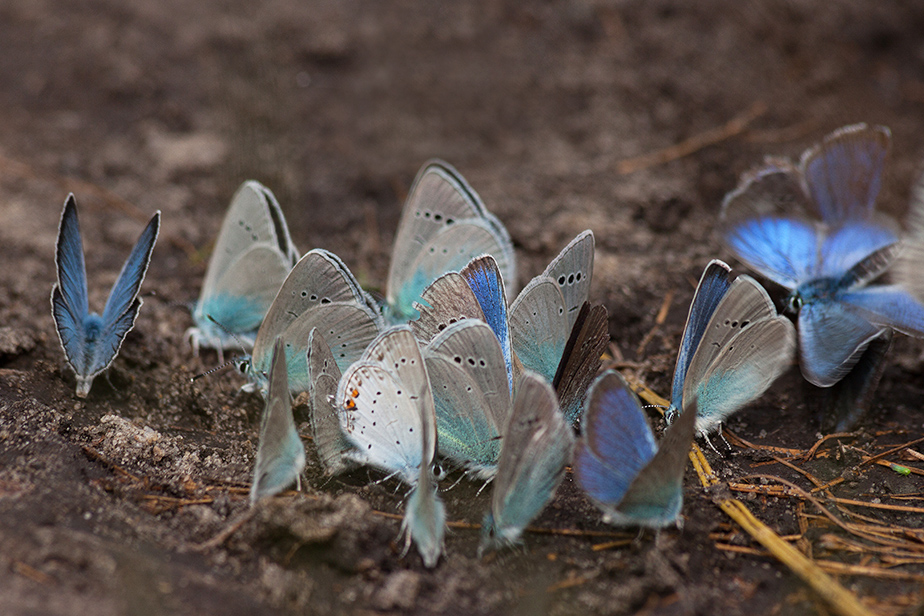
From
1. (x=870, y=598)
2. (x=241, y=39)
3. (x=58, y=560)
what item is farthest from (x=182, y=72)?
(x=870, y=598)

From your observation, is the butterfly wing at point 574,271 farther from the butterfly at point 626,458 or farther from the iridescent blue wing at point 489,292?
the butterfly at point 626,458

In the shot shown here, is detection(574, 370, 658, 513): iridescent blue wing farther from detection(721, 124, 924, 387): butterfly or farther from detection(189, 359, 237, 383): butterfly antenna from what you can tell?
detection(189, 359, 237, 383): butterfly antenna

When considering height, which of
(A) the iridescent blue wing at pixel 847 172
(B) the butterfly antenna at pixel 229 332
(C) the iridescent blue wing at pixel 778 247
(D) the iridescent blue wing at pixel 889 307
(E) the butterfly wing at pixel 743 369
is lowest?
(B) the butterfly antenna at pixel 229 332

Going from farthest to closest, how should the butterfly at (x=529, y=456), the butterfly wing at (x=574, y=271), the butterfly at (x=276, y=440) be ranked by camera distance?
1. the butterfly wing at (x=574, y=271)
2. the butterfly at (x=276, y=440)
3. the butterfly at (x=529, y=456)

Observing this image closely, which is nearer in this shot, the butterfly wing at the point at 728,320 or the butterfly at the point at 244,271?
the butterfly wing at the point at 728,320

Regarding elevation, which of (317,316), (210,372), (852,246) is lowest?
(210,372)

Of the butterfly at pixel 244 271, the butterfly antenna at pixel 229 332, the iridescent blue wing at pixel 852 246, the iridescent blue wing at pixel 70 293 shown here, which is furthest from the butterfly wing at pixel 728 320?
the iridescent blue wing at pixel 70 293

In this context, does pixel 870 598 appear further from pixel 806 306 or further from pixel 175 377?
pixel 175 377

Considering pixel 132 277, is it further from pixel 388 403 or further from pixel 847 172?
pixel 847 172

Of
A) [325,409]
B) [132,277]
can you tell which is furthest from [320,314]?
[132,277]
